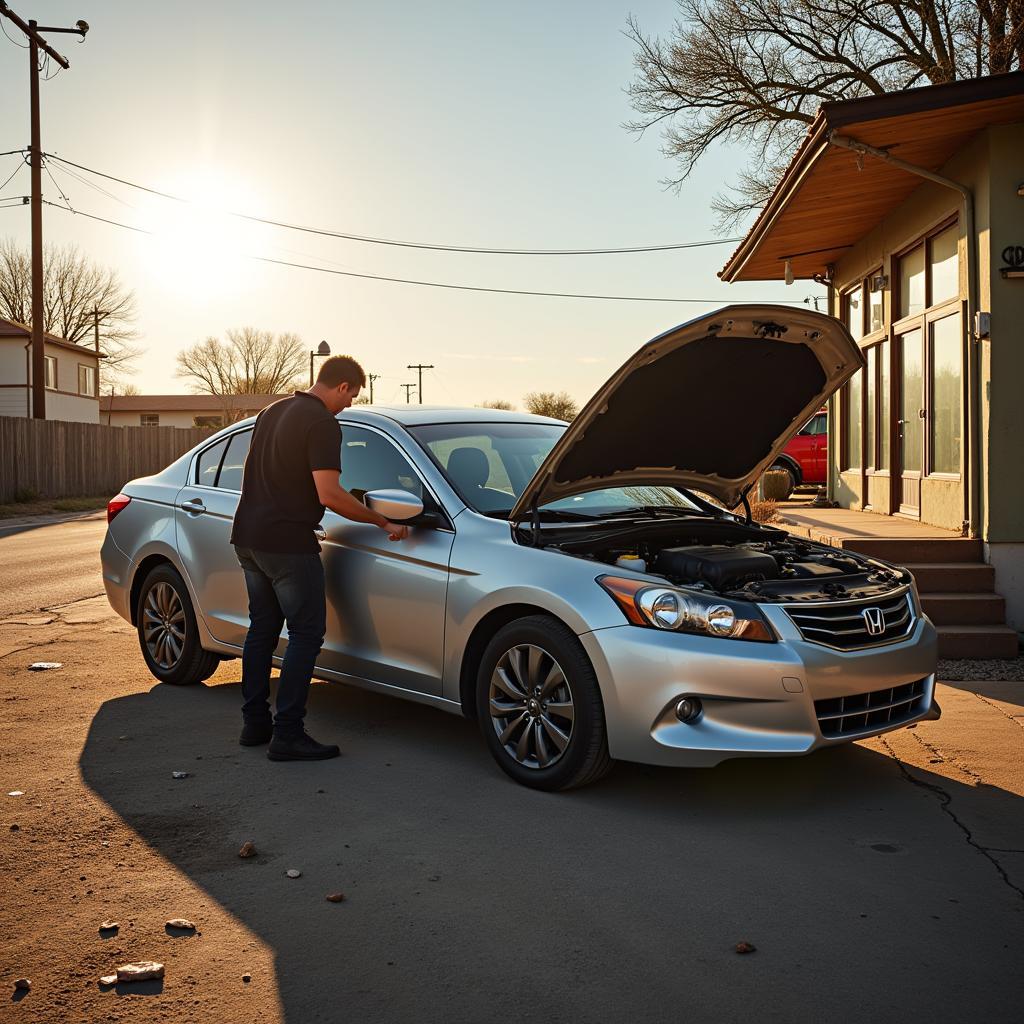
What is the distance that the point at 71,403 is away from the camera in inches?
1832

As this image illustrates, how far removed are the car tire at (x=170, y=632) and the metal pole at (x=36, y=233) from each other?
24.9 metres

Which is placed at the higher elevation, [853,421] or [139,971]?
[853,421]

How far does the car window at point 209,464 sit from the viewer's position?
6.99 meters

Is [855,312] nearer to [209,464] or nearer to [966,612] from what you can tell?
[966,612]

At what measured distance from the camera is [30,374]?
1715 inches

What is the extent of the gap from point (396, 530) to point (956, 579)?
17.6 ft

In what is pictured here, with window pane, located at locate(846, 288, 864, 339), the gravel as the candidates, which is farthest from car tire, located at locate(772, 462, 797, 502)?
window pane, located at locate(846, 288, 864, 339)

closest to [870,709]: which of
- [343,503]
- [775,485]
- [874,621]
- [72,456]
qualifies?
[874,621]

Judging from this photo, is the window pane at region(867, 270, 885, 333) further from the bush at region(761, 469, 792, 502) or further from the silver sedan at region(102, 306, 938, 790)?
the silver sedan at region(102, 306, 938, 790)

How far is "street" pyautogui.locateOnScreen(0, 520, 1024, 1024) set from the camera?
314 centimetres

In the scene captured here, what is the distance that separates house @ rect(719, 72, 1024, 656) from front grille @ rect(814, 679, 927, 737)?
12.1 feet

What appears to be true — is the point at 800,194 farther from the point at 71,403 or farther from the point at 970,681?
the point at 71,403

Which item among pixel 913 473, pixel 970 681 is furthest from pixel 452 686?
pixel 913 473

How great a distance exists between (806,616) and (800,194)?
8.02 m
